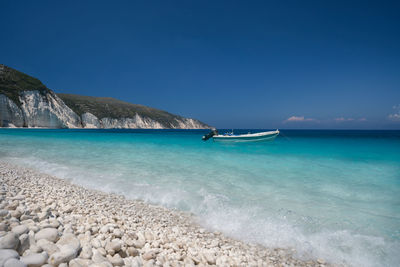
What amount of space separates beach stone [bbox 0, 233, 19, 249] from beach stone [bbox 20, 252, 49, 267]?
0.29m

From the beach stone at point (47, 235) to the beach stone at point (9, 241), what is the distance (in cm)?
43

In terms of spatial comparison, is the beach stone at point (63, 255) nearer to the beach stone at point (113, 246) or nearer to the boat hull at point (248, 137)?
the beach stone at point (113, 246)

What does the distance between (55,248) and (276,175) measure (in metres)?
10.8

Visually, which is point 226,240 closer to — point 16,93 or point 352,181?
point 352,181

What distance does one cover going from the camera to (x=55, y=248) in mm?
2338

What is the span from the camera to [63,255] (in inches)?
85.3

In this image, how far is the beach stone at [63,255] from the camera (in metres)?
Answer: 2.10

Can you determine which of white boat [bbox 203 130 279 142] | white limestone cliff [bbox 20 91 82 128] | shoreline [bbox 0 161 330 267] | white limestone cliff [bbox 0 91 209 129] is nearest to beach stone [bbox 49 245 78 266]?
shoreline [bbox 0 161 330 267]

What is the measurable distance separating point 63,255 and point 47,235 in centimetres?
69

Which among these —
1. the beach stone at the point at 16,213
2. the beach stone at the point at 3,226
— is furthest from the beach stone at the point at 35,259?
the beach stone at the point at 16,213

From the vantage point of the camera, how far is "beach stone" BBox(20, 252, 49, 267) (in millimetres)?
1911

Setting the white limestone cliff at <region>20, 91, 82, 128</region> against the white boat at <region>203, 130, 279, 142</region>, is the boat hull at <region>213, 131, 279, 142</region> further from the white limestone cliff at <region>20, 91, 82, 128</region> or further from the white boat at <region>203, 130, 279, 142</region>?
the white limestone cliff at <region>20, 91, 82, 128</region>

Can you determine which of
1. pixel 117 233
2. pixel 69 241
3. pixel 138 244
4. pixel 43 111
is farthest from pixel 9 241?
pixel 43 111

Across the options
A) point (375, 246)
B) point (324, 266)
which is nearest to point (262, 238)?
point (324, 266)
